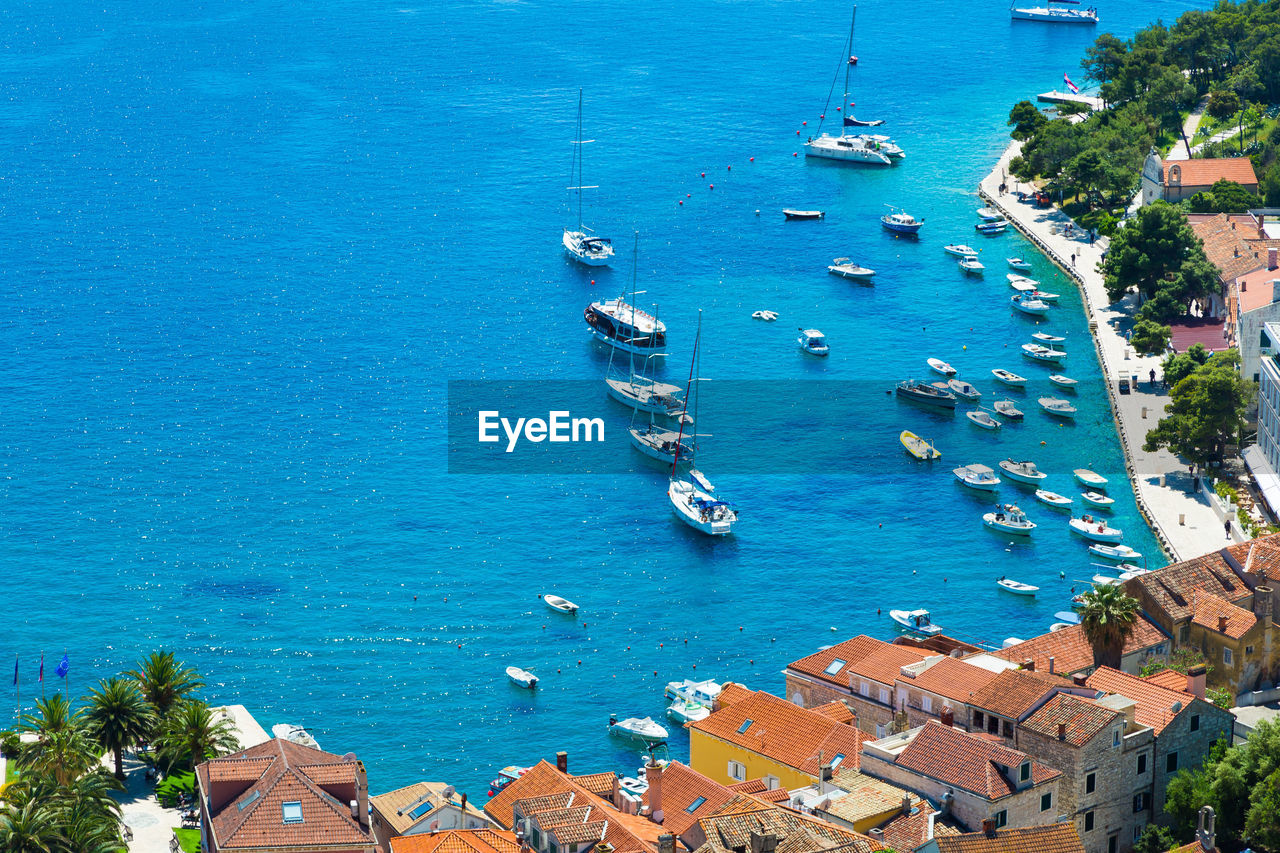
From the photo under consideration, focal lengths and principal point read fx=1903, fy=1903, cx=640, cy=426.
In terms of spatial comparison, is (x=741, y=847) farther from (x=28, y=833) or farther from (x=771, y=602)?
(x=771, y=602)

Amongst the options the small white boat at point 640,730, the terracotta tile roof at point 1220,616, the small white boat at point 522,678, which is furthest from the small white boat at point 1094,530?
the small white boat at point 522,678

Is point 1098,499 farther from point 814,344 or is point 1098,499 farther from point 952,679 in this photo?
point 952,679

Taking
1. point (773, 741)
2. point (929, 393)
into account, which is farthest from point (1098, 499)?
point (773, 741)

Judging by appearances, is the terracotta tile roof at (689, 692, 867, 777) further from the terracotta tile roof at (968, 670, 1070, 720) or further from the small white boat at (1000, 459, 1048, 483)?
the small white boat at (1000, 459, 1048, 483)

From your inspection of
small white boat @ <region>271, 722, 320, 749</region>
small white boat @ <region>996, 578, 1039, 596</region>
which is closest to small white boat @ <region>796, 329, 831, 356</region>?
small white boat @ <region>996, 578, 1039, 596</region>

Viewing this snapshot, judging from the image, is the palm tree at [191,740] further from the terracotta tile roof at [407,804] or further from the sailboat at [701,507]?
the sailboat at [701,507]

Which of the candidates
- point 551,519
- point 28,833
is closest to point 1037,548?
point 551,519
